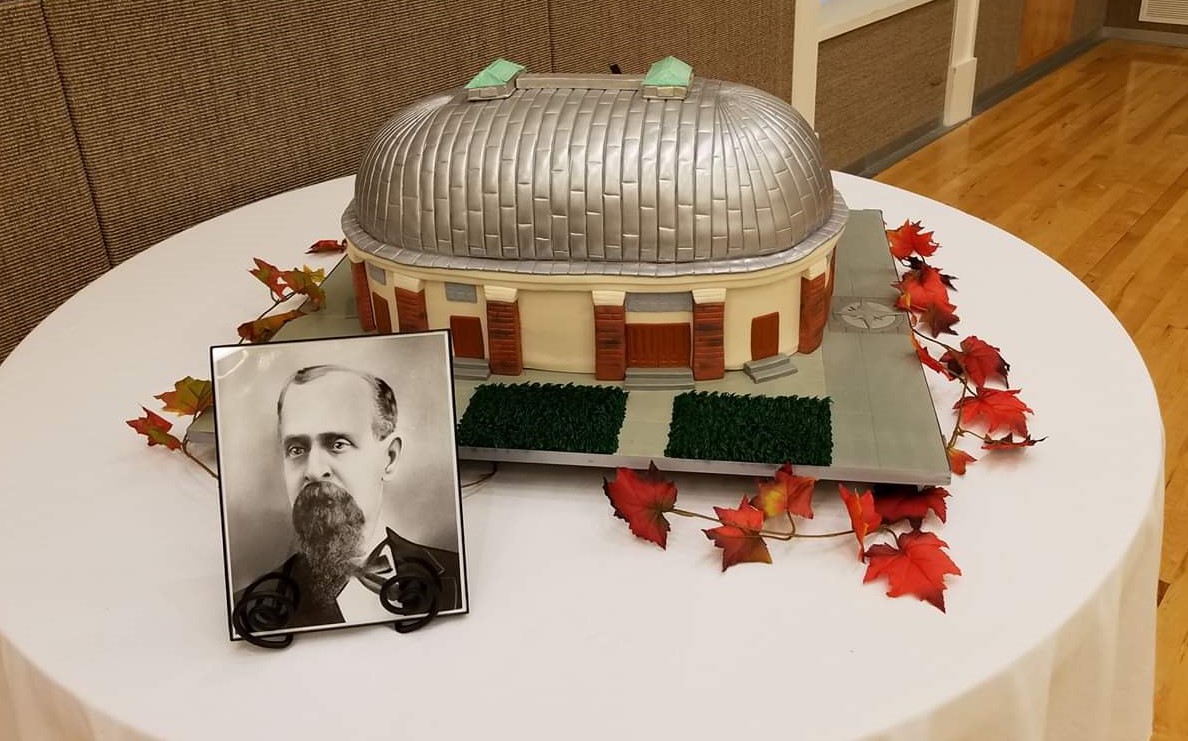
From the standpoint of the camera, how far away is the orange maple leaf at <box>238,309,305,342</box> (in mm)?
1069

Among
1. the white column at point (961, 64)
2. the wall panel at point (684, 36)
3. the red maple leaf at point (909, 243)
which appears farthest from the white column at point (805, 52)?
the red maple leaf at point (909, 243)

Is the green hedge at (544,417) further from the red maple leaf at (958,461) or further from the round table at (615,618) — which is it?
the red maple leaf at (958,461)

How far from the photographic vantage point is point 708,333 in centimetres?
91

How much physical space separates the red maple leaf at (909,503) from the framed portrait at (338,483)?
33cm

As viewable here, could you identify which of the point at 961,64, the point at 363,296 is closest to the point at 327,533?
the point at 363,296

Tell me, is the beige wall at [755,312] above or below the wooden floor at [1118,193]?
above

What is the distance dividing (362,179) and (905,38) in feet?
9.08

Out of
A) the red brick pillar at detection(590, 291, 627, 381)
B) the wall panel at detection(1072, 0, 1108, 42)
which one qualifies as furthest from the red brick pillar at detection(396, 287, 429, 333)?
the wall panel at detection(1072, 0, 1108, 42)

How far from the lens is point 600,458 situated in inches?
32.9

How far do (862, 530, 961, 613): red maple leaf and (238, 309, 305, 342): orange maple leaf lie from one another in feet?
2.12

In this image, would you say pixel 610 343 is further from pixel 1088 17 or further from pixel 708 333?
pixel 1088 17

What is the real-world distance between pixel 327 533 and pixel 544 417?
217 millimetres

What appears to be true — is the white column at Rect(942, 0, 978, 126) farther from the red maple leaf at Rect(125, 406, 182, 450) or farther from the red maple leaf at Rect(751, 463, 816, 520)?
the red maple leaf at Rect(125, 406, 182, 450)

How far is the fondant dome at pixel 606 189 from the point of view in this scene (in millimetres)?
885
